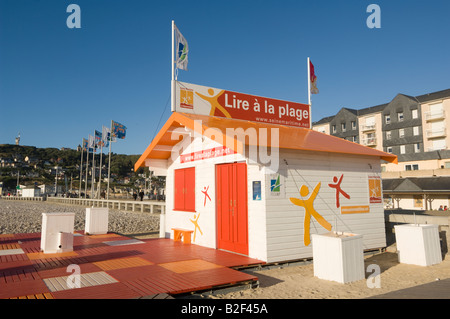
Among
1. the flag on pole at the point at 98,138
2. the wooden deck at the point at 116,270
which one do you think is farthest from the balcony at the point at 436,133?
the wooden deck at the point at 116,270

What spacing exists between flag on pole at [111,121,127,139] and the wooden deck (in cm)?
2669

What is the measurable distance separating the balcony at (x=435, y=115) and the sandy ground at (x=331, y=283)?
38885mm

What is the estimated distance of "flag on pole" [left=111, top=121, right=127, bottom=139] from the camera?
3541 cm

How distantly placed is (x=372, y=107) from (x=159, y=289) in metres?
51.9

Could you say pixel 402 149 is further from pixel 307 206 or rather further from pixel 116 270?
pixel 116 270

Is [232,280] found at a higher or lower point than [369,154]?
lower

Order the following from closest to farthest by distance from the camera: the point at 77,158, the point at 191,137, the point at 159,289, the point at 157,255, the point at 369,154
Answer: the point at 159,289
the point at 157,255
the point at 369,154
the point at 191,137
the point at 77,158

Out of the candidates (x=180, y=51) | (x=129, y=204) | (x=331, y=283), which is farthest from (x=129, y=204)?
(x=331, y=283)

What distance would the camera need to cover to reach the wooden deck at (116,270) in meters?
5.01

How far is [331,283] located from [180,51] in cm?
821

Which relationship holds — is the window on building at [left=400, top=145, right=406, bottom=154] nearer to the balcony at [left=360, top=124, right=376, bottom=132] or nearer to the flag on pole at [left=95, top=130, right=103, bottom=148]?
the balcony at [left=360, top=124, right=376, bottom=132]

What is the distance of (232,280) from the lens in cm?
572
